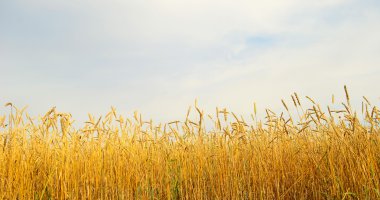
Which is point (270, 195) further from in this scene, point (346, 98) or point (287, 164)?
point (346, 98)

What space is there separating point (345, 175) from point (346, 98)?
808 mm

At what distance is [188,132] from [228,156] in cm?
59

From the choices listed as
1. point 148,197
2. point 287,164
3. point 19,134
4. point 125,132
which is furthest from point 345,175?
point 19,134

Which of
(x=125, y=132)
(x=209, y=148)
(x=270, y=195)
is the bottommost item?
(x=270, y=195)

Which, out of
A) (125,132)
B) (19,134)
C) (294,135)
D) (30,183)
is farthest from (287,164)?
(19,134)

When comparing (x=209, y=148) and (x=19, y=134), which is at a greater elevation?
(x=19, y=134)

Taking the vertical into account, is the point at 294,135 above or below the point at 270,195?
above

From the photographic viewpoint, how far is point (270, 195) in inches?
141

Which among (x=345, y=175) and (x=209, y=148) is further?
(x=209, y=148)

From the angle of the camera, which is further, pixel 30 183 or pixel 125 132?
pixel 125 132

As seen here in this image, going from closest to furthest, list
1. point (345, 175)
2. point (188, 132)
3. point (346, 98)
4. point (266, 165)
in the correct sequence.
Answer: point (346, 98) → point (345, 175) → point (266, 165) → point (188, 132)

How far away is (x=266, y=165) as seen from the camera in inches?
149

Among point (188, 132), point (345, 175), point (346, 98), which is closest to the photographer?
point (346, 98)

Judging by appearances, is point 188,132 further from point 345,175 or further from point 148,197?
point 345,175
